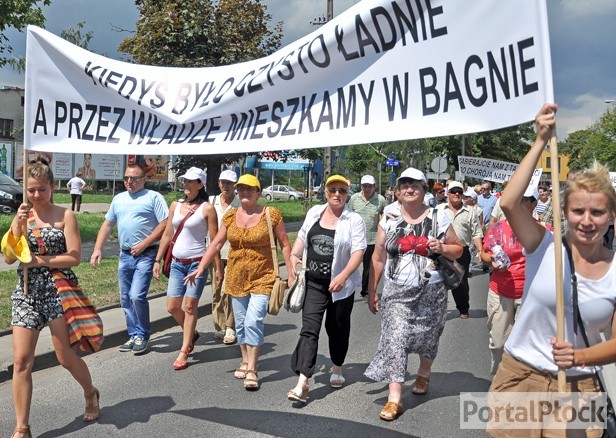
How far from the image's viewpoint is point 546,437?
9.87 feet

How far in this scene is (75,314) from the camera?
464 centimetres

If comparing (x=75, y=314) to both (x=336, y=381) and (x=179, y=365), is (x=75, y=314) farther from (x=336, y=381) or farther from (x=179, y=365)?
(x=336, y=381)

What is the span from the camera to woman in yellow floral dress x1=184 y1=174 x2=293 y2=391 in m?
6.00

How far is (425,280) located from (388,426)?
114 cm

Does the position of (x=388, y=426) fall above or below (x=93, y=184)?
below

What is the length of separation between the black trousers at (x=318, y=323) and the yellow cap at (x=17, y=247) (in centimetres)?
227

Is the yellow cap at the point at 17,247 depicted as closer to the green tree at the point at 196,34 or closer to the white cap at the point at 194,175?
the white cap at the point at 194,175

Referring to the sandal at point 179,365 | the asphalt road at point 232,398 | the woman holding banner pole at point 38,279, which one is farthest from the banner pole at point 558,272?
the sandal at point 179,365

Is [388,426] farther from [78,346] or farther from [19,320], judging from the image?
[19,320]

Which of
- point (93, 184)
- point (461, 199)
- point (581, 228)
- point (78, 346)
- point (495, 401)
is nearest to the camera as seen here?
point (581, 228)

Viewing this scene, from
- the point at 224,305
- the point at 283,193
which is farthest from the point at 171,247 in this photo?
the point at 283,193

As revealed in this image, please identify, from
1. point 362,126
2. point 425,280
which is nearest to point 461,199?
point 425,280

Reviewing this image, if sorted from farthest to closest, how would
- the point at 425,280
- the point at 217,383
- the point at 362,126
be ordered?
the point at 217,383 → the point at 425,280 → the point at 362,126

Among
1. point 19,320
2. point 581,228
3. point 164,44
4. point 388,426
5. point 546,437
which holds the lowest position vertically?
point 388,426
